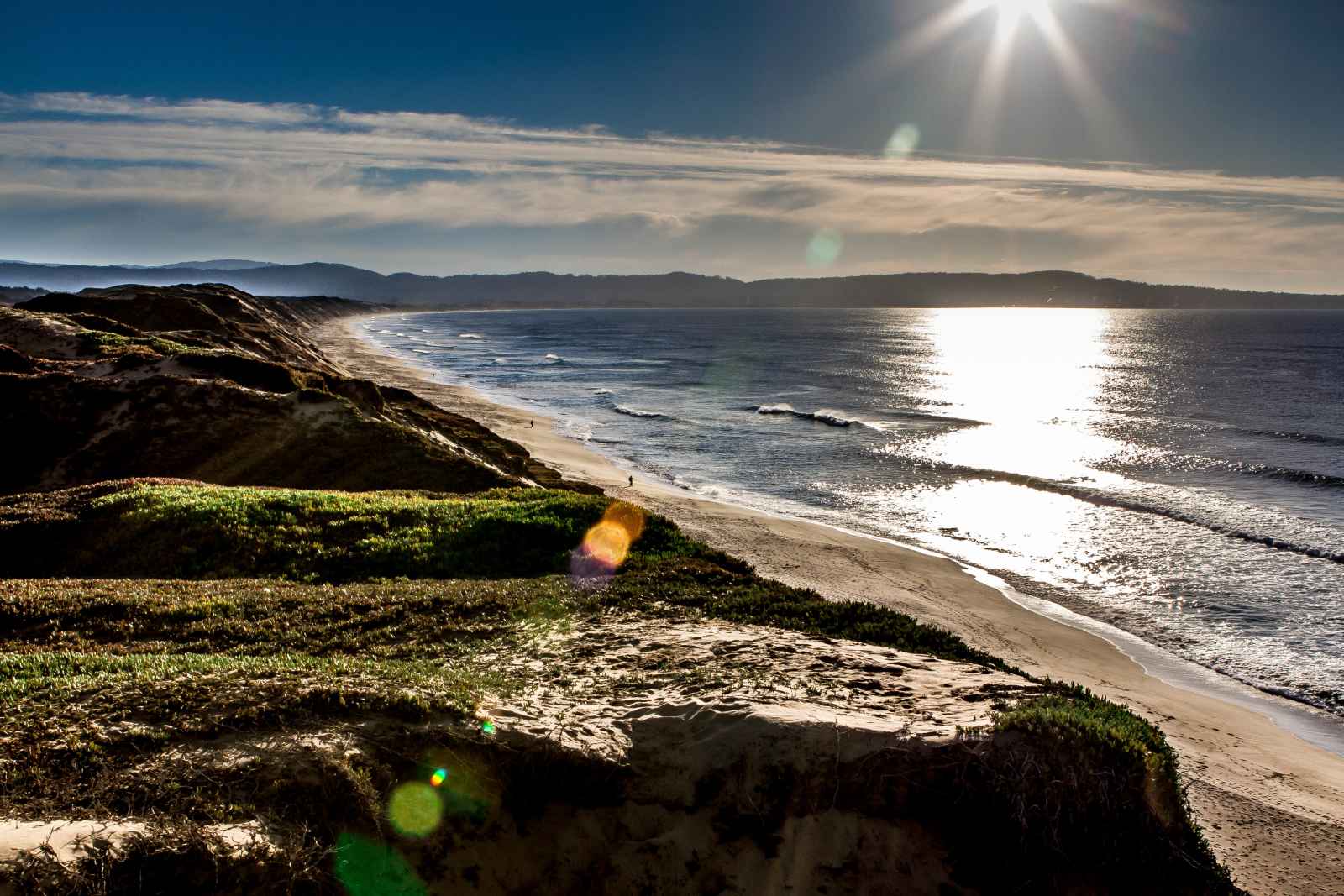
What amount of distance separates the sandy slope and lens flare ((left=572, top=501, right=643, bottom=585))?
6432mm

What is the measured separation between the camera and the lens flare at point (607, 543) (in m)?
16.7

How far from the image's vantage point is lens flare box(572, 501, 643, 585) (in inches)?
658

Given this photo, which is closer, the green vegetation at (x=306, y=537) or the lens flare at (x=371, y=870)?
the lens flare at (x=371, y=870)

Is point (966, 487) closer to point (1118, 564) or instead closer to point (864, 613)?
point (1118, 564)

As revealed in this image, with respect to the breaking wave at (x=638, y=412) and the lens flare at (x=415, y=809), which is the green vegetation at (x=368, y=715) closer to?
the lens flare at (x=415, y=809)

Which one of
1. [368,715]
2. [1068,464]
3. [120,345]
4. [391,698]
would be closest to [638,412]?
[1068,464]

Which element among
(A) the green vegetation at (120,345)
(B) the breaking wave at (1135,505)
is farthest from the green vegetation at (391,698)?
(B) the breaking wave at (1135,505)

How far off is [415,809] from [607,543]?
11.5 m

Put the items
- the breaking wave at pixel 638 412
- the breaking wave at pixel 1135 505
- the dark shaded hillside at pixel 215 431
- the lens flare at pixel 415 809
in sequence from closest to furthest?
the lens flare at pixel 415 809
the dark shaded hillside at pixel 215 431
the breaking wave at pixel 1135 505
the breaking wave at pixel 638 412

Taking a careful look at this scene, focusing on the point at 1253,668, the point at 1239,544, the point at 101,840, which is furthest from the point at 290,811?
the point at 1239,544

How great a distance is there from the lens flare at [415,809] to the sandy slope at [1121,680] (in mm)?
11091

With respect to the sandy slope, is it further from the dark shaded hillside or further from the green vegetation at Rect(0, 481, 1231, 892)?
the dark shaded hillside

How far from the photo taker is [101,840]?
18.7ft

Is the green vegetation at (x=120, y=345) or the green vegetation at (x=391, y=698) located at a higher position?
the green vegetation at (x=120, y=345)
